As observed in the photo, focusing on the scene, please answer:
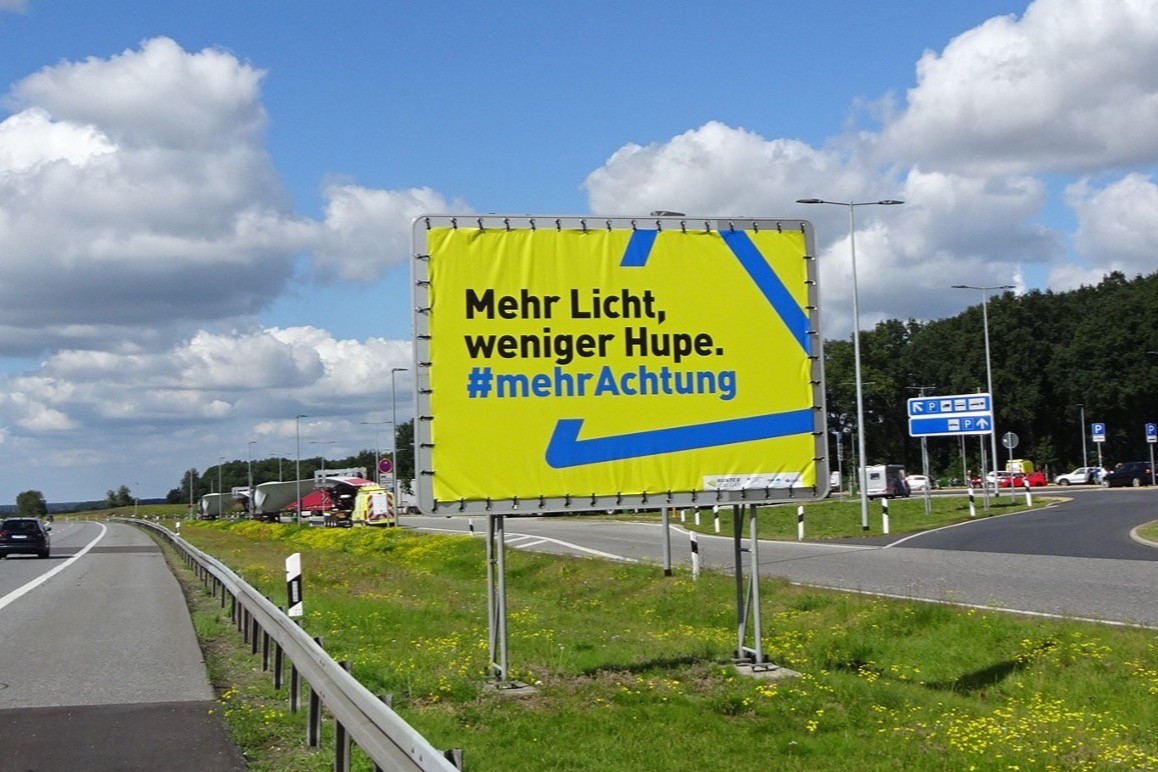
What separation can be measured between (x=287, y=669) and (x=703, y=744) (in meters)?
4.59

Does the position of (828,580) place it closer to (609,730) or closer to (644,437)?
(644,437)

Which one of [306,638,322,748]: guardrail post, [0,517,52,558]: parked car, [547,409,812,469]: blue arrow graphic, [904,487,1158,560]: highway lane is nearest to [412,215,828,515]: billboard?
[547,409,812,469]: blue arrow graphic

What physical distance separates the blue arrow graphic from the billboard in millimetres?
13

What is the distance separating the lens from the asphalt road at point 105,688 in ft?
26.8

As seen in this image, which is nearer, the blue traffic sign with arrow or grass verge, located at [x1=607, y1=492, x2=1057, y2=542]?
grass verge, located at [x1=607, y1=492, x2=1057, y2=542]

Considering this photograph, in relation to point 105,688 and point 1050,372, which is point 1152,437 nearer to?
point 1050,372

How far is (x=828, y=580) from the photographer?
72.1ft

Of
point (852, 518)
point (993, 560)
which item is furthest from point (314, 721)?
point (852, 518)

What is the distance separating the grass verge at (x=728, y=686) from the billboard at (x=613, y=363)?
1.68 m

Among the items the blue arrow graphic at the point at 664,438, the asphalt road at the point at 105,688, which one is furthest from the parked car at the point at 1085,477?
the blue arrow graphic at the point at 664,438

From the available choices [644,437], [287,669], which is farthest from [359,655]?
[644,437]

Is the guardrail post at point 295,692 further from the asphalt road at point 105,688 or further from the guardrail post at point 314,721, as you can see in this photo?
the guardrail post at point 314,721

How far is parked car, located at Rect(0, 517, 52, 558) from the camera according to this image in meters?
41.8

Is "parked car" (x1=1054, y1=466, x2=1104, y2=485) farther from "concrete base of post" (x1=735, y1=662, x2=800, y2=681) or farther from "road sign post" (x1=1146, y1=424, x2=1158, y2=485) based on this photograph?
"concrete base of post" (x1=735, y1=662, x2=800, y2=681)
